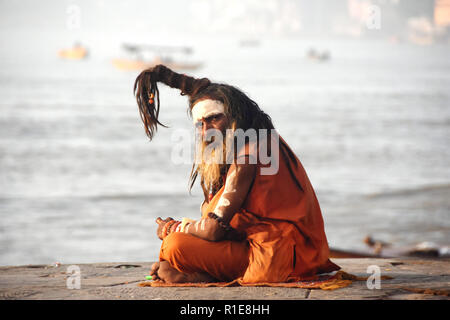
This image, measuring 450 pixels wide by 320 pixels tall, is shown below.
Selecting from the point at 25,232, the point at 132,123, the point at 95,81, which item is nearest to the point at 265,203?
the point at 25,232

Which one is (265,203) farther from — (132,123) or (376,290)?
(132,123)

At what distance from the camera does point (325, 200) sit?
16.7 m

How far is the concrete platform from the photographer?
11.0 ft

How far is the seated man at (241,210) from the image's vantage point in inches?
139

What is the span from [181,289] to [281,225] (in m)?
0.59

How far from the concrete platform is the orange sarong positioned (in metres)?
0.14

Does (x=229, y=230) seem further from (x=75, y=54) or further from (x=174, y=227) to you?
(x=75, y=54)

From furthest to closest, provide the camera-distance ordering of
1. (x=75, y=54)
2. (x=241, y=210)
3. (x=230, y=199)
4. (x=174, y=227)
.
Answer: (x=75, y=54) → (x=174, y=227) → (x=241, y=210) → (x=230, y=199)

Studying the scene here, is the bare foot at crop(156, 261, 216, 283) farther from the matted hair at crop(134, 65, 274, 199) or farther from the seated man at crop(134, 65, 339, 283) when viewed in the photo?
the matted hair at crop(134, 65, 274, 199)

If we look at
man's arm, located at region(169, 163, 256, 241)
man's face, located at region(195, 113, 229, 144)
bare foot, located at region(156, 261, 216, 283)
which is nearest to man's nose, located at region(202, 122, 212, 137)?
man's face, located at region(195, 113, 229, 144)

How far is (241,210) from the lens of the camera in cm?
361

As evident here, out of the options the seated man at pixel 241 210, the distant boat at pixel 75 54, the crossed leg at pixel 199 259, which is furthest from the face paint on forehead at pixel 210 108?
the distant boat at pixel 75 54

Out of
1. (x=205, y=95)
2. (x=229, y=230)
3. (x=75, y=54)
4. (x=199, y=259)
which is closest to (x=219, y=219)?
(x=229, y=230)

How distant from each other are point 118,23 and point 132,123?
375 ft
